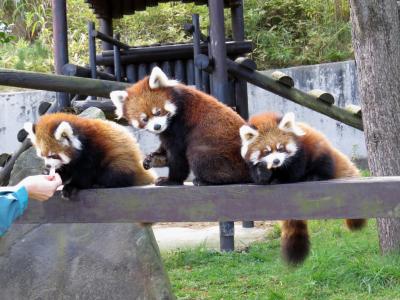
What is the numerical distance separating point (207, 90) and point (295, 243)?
3812mm

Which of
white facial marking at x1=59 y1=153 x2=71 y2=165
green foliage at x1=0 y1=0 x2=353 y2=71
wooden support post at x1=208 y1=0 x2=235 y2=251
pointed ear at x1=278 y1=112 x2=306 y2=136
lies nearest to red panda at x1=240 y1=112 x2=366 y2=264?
pointed ear at x1=278 y1=112 x2=306 y2=136

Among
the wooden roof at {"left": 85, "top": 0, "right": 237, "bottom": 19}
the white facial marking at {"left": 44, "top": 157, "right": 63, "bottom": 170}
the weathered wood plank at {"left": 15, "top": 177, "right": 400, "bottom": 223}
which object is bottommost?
the weathered wood plank at {"left": 15, "top": 177, "right": 400, "bottom": 223}

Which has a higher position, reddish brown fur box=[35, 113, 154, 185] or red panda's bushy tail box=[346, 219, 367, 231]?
reddish brown fur box=[35, 113, 154, 185]

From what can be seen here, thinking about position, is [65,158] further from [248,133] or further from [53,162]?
[248,133]

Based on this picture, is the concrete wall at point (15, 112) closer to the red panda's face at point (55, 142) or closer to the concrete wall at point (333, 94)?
the concrete wall at point (333, 94)

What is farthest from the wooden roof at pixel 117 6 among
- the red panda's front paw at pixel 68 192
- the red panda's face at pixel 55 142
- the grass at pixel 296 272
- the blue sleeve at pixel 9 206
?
the blue sleeve at pixel 9 206

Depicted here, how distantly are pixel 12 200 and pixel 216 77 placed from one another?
3594mm

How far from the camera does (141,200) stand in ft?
8.86

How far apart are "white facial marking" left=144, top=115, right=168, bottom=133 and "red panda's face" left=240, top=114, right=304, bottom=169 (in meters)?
0.41

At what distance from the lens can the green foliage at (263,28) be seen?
1004 centimetres

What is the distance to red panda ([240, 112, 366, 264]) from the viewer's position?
107 inches

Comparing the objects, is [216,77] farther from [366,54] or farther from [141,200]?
[141,200]

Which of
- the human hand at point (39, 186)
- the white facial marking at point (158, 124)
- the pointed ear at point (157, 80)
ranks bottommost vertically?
the human hand at point (39, 186)

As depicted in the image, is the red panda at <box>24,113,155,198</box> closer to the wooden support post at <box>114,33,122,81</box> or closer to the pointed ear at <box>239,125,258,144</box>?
the pointed ear at <box>239,125,258,144</box>
